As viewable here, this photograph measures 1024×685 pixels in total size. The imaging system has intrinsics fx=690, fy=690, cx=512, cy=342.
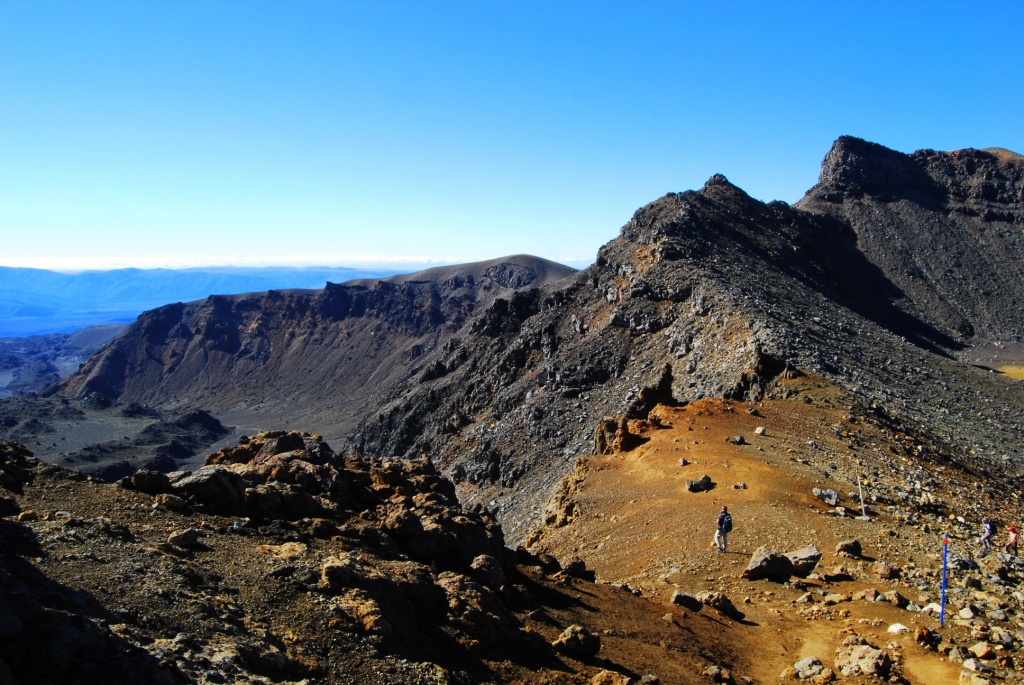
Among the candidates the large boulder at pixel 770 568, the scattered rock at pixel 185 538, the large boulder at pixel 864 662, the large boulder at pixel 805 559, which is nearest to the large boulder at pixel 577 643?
the large boulder at pixel 864 662

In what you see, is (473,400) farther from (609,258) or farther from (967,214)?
(967,214)

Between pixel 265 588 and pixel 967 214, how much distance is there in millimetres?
111210

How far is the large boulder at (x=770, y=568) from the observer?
47.0ft

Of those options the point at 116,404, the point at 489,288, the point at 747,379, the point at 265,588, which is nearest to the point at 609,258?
the point at 747,379

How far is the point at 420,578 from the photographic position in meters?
9.62

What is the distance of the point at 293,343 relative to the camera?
14350 centimetres

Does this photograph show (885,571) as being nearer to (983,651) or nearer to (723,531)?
(723,531)

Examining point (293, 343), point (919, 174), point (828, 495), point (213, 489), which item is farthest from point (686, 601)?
point (293, 343)

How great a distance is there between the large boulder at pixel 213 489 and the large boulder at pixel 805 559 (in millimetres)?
11036

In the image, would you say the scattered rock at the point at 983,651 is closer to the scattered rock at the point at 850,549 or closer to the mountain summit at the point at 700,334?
the scattered rock at the point at 850,549

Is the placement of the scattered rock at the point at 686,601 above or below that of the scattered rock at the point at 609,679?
below

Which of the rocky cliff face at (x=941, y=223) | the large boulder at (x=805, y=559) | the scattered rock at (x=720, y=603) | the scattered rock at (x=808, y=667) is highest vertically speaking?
the rocky cliff face at (x=941, y=223)

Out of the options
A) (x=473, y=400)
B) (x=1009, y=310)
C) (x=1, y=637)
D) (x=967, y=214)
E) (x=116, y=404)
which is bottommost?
(x=116, y=404)

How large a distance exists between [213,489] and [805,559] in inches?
463
